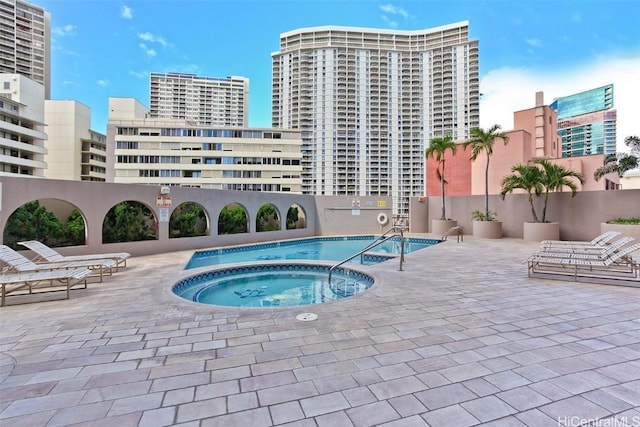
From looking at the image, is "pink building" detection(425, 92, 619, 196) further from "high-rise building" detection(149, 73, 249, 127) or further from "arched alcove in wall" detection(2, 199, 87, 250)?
"high-rise building" detection(149, 73, 249, 127)

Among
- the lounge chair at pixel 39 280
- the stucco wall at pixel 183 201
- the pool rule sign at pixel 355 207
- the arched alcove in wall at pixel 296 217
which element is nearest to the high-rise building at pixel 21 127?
the arched alcove in wall at pixel 296 217

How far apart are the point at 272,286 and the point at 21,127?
4950cm

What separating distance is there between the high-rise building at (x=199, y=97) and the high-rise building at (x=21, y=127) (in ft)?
145

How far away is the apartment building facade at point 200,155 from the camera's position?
45.7 metres

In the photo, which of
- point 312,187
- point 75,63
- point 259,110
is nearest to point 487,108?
point 312,187

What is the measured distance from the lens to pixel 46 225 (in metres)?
8.73

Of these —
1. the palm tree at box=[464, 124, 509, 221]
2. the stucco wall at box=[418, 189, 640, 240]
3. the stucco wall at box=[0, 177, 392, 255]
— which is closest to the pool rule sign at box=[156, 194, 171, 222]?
the stucco wall at box=[0, 177, 392, 255]

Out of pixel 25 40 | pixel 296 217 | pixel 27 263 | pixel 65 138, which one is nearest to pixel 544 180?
pixel 296 217

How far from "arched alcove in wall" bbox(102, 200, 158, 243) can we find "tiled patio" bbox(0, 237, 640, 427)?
5754mm

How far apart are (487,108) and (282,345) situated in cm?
8077

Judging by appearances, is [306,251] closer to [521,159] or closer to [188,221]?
[188,221]

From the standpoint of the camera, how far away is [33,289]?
18.3 ft

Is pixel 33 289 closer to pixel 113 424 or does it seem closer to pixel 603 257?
pixel 113 424

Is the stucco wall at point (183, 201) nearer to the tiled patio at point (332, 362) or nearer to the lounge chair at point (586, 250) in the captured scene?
the tiled patio at point (332, 362)
